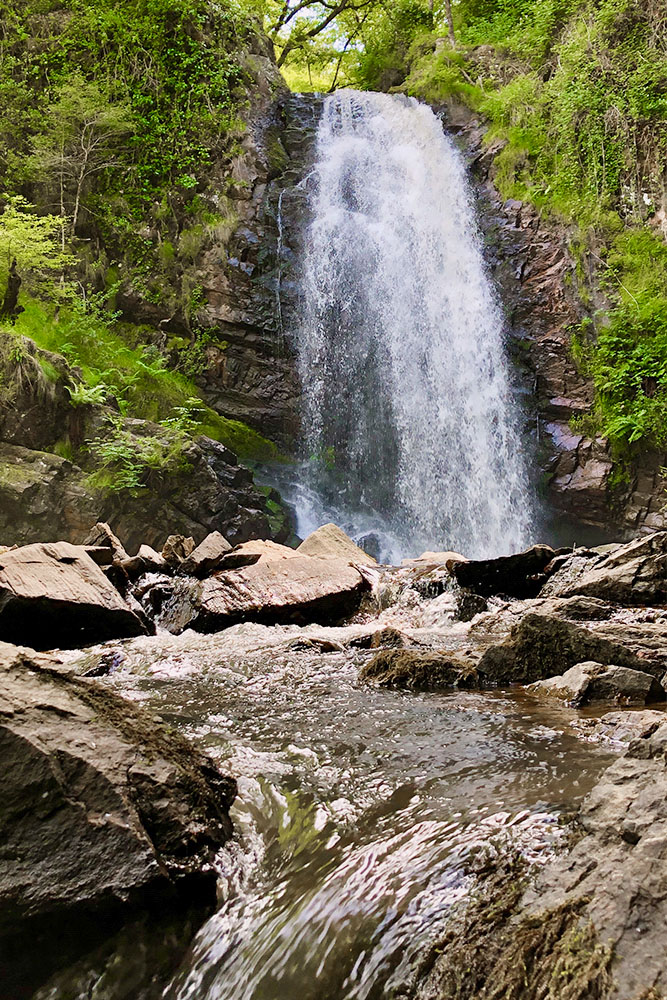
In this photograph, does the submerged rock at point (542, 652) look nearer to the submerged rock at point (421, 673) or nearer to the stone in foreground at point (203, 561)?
the submerged rock at point (421, 673)

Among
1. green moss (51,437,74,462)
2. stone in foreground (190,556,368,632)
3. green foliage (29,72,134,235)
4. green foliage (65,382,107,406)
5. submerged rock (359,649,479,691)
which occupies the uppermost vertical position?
green foliage (29,72,134,235)

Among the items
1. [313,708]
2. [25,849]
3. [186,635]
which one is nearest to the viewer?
[25,849]

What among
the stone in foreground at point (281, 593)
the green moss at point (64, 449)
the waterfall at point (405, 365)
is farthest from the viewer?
the waterfall at point (405, 365)

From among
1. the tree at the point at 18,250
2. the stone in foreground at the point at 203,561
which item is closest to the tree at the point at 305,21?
the tree at the point at 18,250

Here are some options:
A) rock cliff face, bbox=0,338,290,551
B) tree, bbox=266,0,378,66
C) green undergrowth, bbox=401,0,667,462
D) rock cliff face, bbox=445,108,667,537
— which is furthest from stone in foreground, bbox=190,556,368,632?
tree, bbox=266,0,378,66

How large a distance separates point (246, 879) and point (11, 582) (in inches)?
209

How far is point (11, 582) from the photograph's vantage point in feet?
20.8

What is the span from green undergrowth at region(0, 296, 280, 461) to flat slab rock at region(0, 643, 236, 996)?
11570mm

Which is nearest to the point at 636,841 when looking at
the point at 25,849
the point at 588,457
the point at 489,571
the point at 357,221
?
the point at 25,849

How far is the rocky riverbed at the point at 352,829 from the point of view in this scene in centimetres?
141

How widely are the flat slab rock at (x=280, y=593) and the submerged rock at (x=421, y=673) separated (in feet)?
10.7

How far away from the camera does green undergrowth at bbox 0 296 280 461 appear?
14031mm

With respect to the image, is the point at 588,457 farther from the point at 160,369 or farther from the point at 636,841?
the point at 636,841

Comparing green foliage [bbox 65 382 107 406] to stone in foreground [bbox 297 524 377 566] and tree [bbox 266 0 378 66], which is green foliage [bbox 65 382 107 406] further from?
tree [bbox 266 0 378 66]
